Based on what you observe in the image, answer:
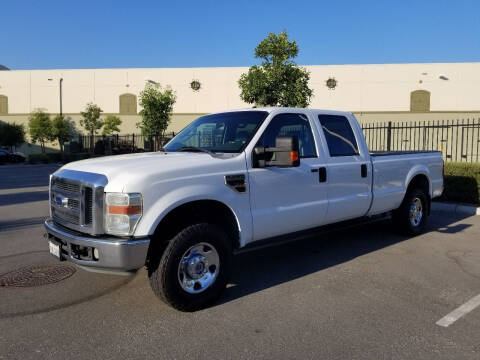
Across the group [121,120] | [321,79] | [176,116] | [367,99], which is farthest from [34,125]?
[367,99]

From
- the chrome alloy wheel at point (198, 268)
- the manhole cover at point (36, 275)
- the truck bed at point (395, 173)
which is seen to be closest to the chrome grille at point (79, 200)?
the chrome alloy wheel at point (198, 268)

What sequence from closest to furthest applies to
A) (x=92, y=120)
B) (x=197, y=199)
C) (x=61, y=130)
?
(x=197, y=199), (x=92, y=120), (x=61, y=130)

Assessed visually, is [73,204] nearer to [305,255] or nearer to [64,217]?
[64,217]

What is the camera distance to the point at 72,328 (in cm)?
353

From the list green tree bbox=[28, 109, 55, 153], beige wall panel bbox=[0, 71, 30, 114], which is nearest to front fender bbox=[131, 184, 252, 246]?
green tree bbox=[28, 109, 55, 153]

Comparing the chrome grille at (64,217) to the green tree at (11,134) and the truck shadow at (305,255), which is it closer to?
the truck shadow at (305,255)

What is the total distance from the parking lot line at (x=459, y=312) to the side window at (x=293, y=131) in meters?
2.21

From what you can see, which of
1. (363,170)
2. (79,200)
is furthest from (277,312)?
(363,170)

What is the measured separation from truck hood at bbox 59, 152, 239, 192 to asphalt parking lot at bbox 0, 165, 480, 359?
1.27 meters

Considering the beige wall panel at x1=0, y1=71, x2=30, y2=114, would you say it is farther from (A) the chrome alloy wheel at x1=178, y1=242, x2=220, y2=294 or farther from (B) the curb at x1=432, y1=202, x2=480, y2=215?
(A) the chrome alloy wheel at x1=178, y1=242, x2=220, y2=294

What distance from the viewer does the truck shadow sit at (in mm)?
4684

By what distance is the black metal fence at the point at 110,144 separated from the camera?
32.2 metres

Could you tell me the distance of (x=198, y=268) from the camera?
12.8 ft

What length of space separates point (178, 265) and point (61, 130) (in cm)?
3967
